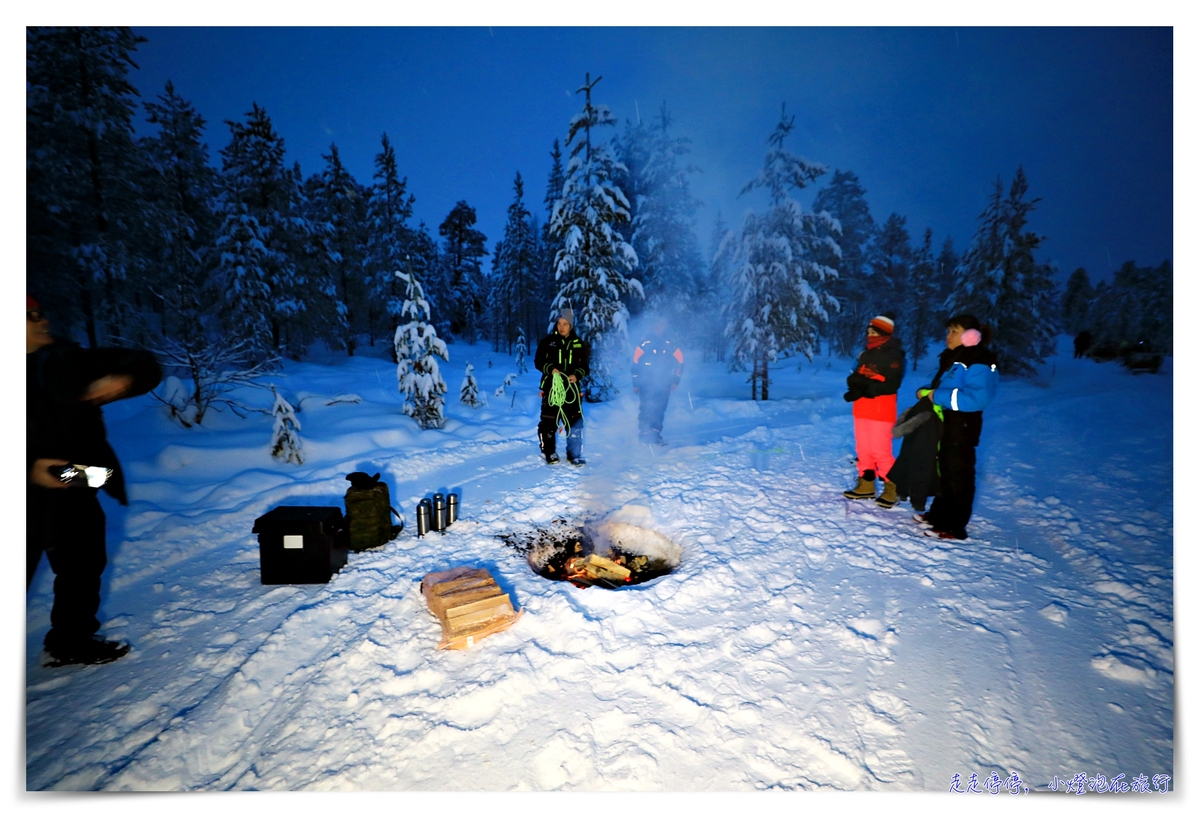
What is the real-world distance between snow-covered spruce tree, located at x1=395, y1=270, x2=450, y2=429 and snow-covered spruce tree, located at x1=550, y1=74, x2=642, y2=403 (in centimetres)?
371

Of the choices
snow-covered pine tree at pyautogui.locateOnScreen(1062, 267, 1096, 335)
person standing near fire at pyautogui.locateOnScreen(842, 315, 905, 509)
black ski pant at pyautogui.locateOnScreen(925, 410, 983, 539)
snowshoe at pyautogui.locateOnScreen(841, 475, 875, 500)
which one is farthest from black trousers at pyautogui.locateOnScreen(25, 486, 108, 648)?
snow-covered pine tree at pyautogui.locateOnScreen(1062, 267, 1096, 335)

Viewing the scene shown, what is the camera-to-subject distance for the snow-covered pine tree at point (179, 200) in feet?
55.6

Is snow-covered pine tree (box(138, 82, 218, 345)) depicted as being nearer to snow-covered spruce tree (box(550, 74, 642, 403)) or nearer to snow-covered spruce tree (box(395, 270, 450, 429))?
snow-covered spruce tree (box(395, 270, 450, 429))

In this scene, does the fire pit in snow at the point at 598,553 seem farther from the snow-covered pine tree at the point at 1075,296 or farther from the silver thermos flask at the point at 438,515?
the snow-covered pine tree at the point at 1075,296

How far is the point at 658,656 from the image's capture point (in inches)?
128

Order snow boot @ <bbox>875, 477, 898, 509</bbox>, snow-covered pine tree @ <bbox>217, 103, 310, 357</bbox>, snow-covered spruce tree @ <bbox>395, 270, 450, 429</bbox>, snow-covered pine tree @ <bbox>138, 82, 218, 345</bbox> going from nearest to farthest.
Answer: snow boot @ <bbox>875, 477, 898, 509</bbox> → snow-covered spruce tree @ <bbox>395, 270, 450, 429</bbox> → snow-covered pine tree @ <bbox>138, 82, 218, 345</bbox> → snow-covered pine tree @ <bbox>217, 103, 310, 357</bbox>

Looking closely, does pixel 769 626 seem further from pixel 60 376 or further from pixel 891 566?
pixel 60 376

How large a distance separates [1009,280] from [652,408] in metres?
21.3

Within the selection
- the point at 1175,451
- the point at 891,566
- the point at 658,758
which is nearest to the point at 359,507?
the point at 658,758

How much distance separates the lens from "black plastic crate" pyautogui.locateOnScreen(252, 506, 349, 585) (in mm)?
4086

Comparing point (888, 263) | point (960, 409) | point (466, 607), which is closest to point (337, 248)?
point (466, 607)

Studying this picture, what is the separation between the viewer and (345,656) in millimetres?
3268

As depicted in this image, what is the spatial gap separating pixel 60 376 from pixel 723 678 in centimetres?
489

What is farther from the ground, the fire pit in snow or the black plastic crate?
the black plastic crate
